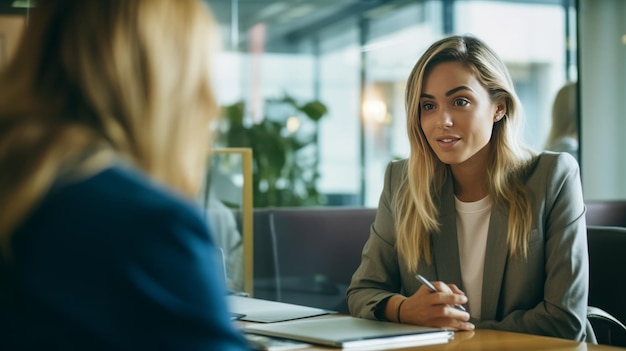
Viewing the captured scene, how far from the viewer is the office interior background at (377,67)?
560cm

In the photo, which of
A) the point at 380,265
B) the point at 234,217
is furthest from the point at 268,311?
the point at 234,217

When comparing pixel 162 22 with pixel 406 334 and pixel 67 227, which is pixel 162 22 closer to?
pixel 67 227

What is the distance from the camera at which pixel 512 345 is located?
159 cm

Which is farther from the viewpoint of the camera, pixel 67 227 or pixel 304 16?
pixel 304 16

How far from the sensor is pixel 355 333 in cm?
160

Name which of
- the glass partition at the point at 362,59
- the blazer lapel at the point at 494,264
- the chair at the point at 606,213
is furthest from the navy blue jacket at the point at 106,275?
the glass partition at the point at 362,59

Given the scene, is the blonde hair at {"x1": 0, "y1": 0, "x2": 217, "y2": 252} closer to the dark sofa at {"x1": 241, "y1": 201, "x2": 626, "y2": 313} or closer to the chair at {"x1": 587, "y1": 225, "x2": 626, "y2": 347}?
the chair at {"x1": 587, "y1": 225, "x2": 626, "y2": 347}

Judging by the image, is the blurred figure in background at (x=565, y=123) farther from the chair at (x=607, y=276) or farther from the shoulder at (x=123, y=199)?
the shoulder at (x=123, y=199)

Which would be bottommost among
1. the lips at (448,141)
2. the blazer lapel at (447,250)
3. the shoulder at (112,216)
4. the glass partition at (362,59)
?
the blazer lapel at (447,250)

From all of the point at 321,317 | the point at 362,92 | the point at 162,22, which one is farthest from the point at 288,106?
the point at 162,22

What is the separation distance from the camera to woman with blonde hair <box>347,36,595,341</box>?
204cm

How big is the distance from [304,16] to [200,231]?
5108mm

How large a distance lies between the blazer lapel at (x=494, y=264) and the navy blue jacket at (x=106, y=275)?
4.58 ft

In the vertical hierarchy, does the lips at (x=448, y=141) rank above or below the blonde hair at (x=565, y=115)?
below
